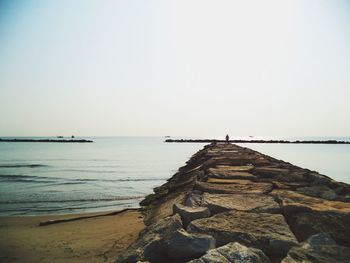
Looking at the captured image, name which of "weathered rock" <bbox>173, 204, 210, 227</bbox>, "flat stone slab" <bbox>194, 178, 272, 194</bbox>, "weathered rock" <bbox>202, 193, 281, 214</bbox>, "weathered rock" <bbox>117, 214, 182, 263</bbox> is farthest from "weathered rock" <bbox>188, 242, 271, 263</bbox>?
"flat stone slab" <bbox>194, 178, 272, 194</bbox>

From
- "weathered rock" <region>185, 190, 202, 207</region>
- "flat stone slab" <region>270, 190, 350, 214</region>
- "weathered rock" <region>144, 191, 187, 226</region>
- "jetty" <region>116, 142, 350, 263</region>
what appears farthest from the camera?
"weathered rock" <region>144, 191, 187, 226</region>

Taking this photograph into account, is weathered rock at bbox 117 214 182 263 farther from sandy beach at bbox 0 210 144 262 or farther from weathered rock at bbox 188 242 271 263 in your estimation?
sandy beach at bbox 0 210 144 262

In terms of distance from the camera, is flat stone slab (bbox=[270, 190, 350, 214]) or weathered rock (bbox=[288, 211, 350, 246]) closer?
weathered rock (bbox=[288, 211, 350, 246])

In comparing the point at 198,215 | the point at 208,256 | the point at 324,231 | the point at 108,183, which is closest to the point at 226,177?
the point at 198,215

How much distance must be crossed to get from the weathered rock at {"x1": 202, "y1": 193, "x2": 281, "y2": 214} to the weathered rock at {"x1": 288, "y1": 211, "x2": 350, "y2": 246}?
1.16ft

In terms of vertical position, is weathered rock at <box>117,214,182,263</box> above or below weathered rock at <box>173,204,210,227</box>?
below

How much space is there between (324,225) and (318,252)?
2.05 feet

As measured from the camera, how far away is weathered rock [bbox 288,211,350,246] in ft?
7.66

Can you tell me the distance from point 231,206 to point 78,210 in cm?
466

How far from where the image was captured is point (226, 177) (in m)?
5.30

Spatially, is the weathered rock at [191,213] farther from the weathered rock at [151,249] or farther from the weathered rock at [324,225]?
the weathered rock at [324,225]

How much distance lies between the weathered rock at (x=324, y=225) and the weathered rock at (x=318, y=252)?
0.84 ft

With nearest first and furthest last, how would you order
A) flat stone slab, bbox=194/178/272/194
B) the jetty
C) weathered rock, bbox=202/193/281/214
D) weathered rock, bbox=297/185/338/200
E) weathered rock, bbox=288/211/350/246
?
the jetty
weathered rock, bbox=288/211/350/246
weathered rock, bbox=202/193/281/214
weathered rock, bbox=297/185/338/200
flat stone slab, bbox=194/178/272/194

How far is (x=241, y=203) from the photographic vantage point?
10.8ft
